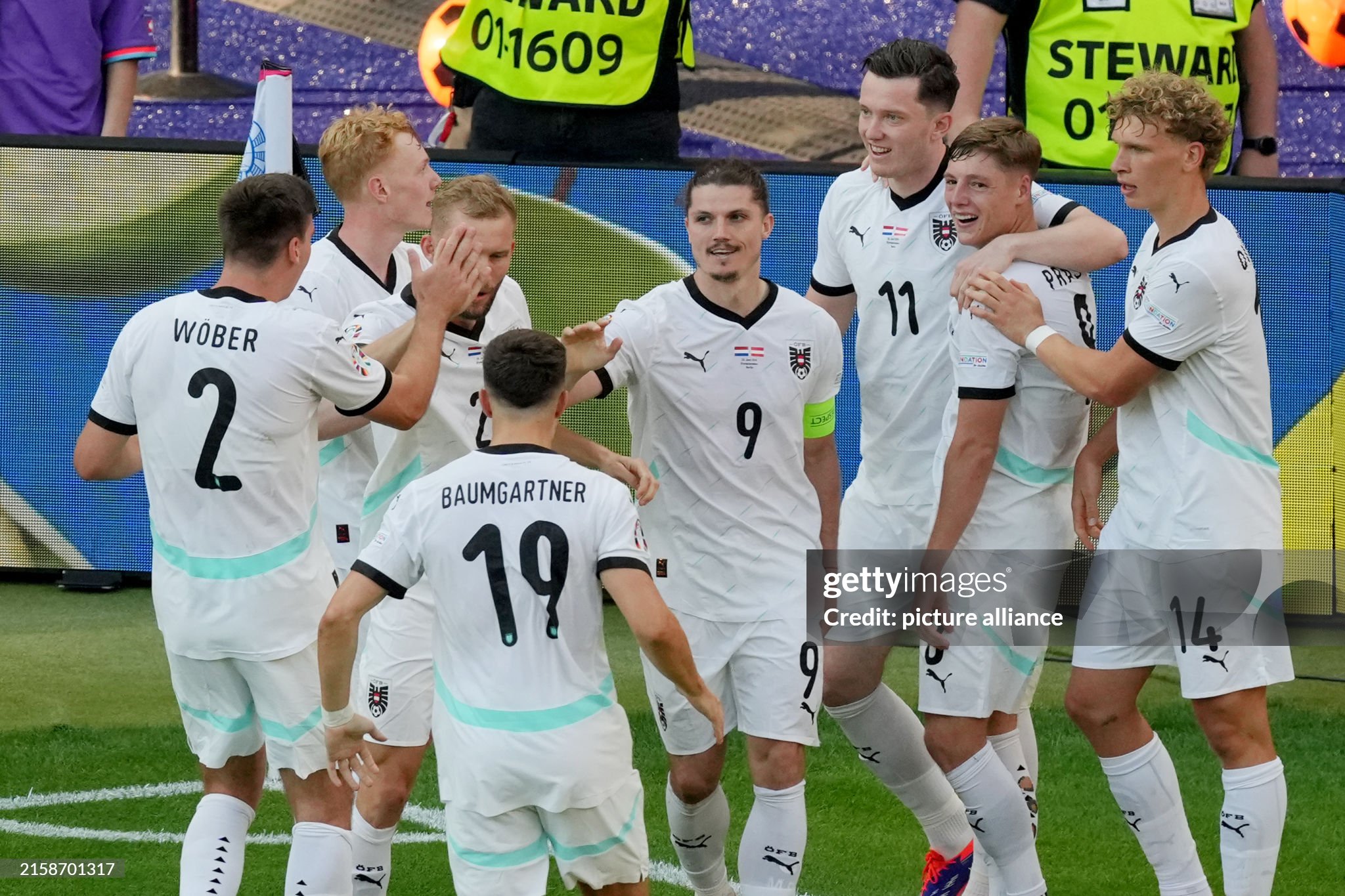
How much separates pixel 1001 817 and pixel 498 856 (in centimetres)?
161

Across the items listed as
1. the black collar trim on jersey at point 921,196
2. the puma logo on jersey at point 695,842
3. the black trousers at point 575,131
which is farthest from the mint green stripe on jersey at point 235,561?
the black trousers at point 575,131

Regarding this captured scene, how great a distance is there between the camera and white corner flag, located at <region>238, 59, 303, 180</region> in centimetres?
600

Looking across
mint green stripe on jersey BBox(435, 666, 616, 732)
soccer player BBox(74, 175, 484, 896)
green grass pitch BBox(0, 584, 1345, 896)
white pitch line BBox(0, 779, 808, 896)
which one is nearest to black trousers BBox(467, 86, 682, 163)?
green grass pitch BBox(0, 584, 1345, 896)

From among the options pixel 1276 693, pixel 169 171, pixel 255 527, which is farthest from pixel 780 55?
pixel 255 527

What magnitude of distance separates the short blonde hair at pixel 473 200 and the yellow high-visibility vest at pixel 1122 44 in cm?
283

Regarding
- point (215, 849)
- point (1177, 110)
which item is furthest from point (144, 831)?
point (1177, 110)

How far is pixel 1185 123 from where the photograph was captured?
462cm

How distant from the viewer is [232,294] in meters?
4.48

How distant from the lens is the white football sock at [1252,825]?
15.3 feet

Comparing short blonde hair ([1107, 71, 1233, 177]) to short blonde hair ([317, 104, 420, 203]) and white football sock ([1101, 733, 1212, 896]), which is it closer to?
white football sock ([1101, 733, 1212, 896])

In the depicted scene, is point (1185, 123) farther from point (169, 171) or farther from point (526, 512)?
point (169, 171)

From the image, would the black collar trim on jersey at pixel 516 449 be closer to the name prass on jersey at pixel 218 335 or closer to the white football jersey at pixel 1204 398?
the name prass on jersey at pixel 218 335

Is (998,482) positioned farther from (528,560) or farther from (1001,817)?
(528,560)

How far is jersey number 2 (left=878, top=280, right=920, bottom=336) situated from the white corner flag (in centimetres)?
216
